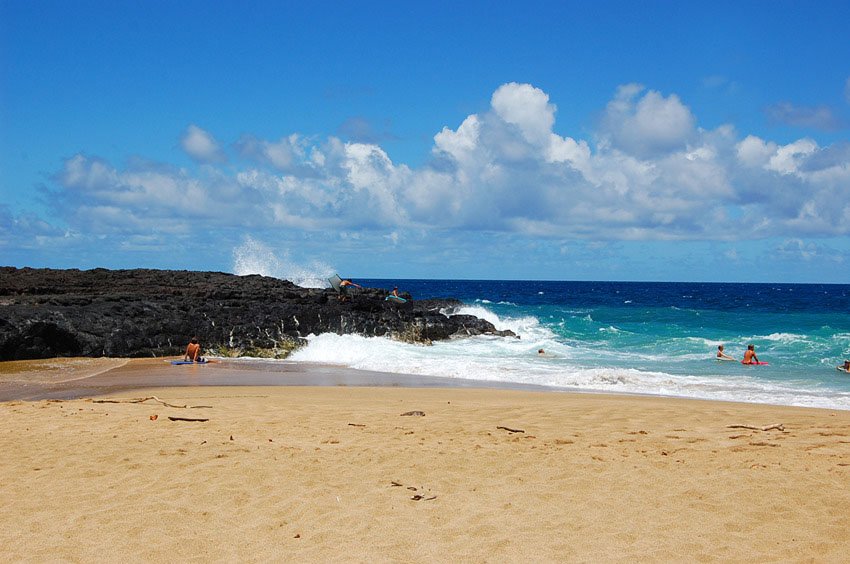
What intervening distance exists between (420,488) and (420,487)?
0.04 m

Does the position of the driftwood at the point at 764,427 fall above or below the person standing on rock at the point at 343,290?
below

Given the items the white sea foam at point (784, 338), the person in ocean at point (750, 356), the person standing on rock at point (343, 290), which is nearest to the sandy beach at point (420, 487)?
the person in ocean at point (750, 356)

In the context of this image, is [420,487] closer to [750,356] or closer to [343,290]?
[750,356]

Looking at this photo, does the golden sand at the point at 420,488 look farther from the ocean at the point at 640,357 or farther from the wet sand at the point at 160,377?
the ocean at the point at 640,357

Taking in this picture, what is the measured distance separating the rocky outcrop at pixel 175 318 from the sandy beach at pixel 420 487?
11383 mm

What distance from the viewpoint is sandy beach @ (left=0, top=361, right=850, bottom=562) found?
4.99 metres

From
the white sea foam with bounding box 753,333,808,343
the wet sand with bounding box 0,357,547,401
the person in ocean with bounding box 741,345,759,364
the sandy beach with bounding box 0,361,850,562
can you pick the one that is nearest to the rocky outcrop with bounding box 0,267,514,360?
the wet sand with bounding box 0,357,547,401

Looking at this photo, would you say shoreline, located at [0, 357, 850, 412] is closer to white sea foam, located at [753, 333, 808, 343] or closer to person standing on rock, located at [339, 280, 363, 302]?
person standing on rock, located at [339, 280, 363, 302]

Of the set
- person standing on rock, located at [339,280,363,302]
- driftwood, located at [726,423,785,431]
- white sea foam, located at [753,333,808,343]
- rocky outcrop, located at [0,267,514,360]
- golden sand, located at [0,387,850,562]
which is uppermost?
person standing on rock, located at [339,280,363,302]

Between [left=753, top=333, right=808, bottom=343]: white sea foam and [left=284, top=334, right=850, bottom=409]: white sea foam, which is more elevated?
[left=753, top=333, right=808, bottom=343]: white sea foam

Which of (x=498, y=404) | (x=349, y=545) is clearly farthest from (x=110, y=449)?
(x=498, y=404)

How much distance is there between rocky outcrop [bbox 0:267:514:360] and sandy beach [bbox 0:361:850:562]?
11383 millimetres

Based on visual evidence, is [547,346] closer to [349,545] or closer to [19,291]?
[19,291]

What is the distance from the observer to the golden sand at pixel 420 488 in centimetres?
499
